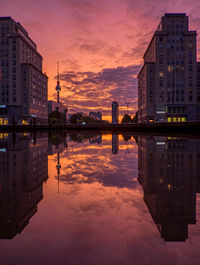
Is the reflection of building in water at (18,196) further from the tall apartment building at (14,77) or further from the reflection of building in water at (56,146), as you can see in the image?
the tall apartment building at (14,77)

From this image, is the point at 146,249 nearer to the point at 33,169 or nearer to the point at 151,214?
the point at 151,214

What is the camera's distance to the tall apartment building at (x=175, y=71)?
100 metres

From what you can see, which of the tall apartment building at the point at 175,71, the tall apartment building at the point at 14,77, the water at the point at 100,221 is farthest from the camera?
the tall apartment building at the point at 175,71

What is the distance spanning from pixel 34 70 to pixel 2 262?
369 ft

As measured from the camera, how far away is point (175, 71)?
102375mm

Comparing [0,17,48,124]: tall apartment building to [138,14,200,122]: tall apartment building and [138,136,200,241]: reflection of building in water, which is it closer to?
[138,14,200,122]: tall apartment building

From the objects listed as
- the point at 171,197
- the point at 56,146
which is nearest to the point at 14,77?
the point at 56,146

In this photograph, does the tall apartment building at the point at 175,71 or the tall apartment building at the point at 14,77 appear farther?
the tall apartment building at the point at 175,71

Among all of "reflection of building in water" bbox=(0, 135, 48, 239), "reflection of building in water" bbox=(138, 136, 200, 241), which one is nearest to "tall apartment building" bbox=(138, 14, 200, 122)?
"reflection of building in water" bbox=(138, 136, 200, 241)

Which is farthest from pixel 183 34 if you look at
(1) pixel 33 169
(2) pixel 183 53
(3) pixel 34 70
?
(1) pixel 33 169

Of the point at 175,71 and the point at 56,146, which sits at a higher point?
the point at 175,71

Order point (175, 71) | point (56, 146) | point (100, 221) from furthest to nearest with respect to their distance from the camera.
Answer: point (175, 71) < point (56, 146) < point (100, 221)

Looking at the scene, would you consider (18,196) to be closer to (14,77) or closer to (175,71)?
(14,77)

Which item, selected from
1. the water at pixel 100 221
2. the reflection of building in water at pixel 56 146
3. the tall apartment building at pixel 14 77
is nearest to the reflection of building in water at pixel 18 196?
the water at pixel 100 221
